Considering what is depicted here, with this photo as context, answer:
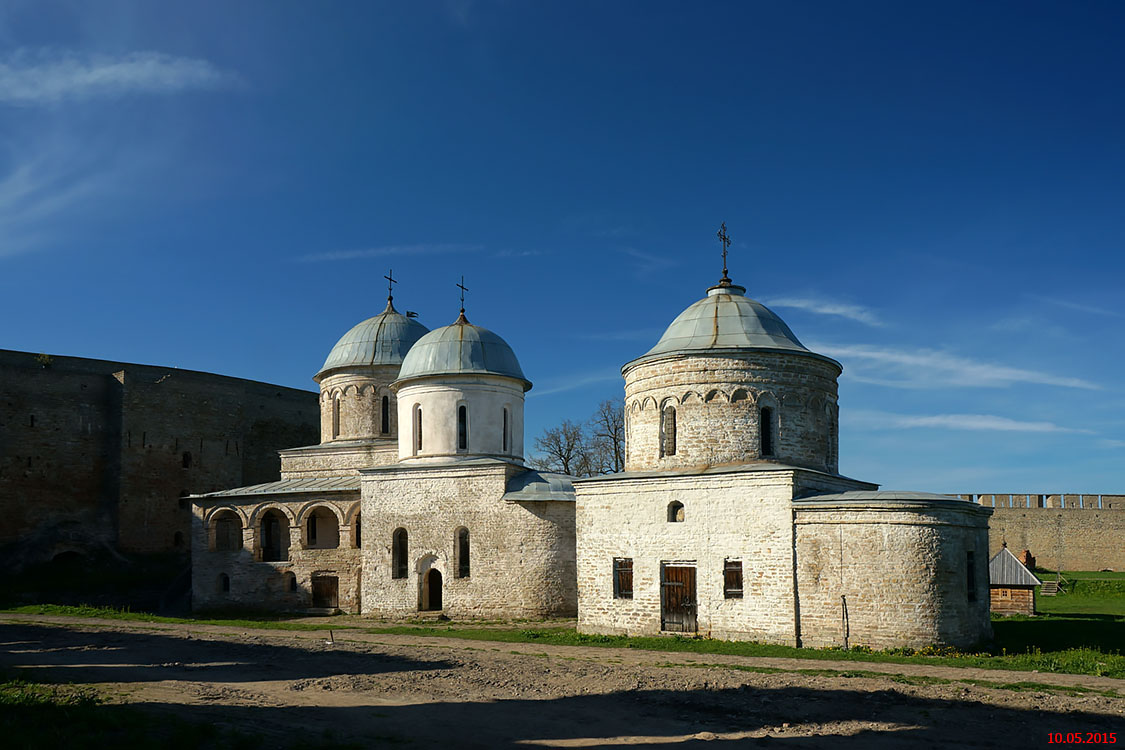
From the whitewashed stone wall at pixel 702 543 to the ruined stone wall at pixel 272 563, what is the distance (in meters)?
8.13

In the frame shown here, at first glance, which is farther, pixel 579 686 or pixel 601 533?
pixel 601 533

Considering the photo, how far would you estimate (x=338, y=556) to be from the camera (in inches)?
966

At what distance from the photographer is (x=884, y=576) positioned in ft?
52.2

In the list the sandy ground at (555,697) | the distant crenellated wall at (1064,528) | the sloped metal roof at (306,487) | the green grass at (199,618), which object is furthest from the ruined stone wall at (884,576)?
the distant crenellated wall at (1064,528)

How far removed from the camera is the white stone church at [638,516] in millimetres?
16172

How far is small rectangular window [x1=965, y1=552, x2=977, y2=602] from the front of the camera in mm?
16481

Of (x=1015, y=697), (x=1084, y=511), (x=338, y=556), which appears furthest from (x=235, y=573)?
(x=1084, y=511)

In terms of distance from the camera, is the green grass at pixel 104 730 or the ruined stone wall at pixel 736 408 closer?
the green grass at pixel 104 730

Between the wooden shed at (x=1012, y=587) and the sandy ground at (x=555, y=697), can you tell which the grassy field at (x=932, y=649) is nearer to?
the sandy ground at (x=555, y=697)

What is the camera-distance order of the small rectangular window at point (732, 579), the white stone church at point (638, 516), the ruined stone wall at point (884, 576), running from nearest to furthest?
the ruined stone wall at point (884, 576) < the white stone church at point (638, 516) < the small rectangular window at point (732, 579)

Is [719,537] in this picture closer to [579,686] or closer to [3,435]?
[579,686]

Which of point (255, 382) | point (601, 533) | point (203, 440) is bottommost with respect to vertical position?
point (601, 533)

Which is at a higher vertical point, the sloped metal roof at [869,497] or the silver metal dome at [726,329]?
the silver metal dome at [726,329]

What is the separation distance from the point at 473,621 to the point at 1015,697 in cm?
1283
